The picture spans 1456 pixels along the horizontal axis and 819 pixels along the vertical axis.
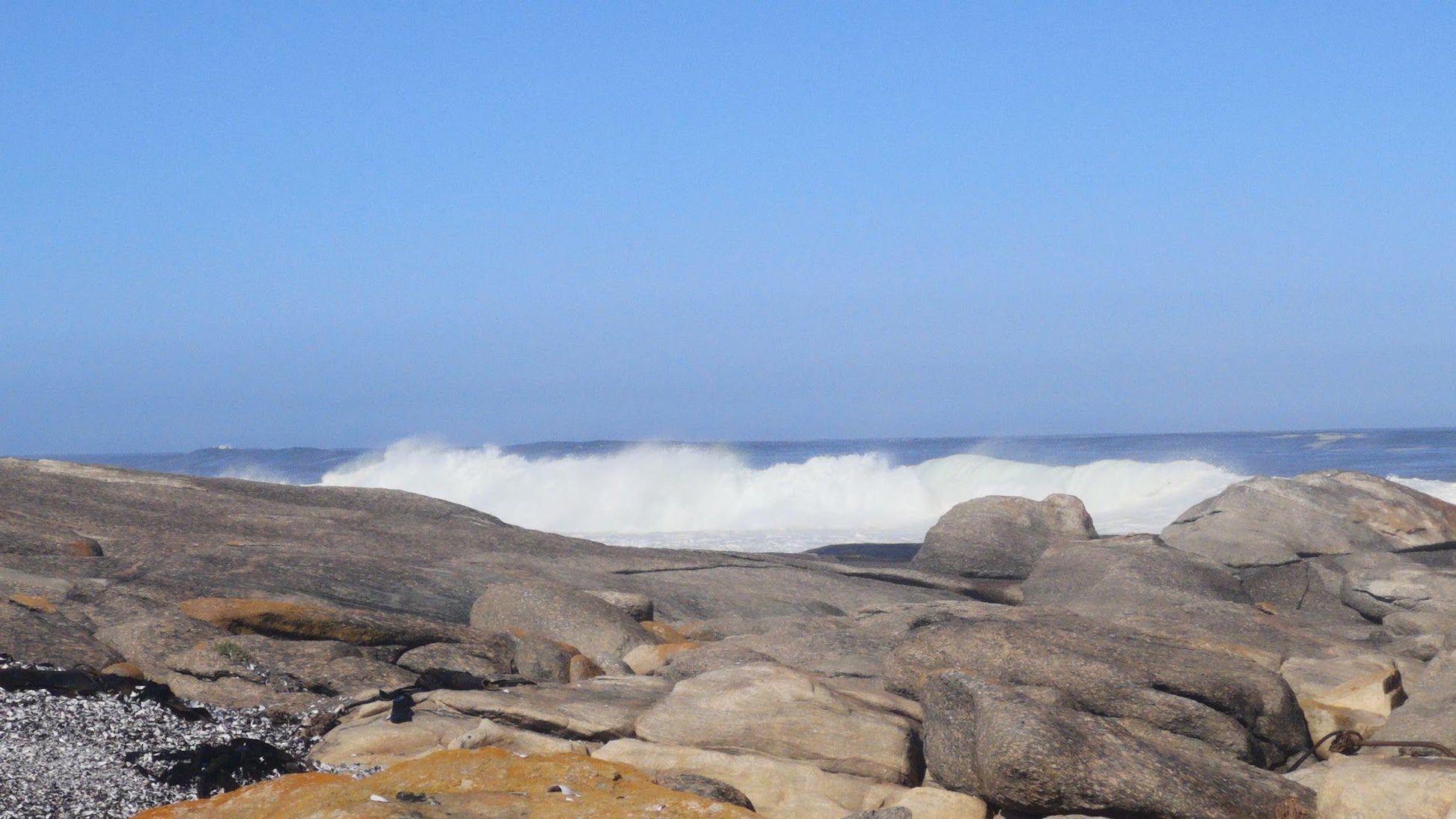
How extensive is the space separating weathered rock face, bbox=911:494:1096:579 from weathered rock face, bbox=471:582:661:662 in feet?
27.4

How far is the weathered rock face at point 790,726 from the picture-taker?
7.46 metres

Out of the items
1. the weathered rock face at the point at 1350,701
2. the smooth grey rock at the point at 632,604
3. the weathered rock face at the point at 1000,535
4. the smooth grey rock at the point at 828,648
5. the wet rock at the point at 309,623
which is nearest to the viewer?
the weathered rock face at the point at 1350,701

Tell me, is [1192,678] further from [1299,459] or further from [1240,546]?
[1299,459]

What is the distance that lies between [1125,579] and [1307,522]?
4.57m

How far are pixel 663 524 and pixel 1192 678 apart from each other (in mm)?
28325

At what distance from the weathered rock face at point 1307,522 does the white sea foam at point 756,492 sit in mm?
12874

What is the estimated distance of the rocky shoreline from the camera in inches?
260

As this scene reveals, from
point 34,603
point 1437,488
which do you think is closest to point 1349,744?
point 34,603

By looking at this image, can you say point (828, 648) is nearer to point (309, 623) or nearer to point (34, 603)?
point (309, 623)

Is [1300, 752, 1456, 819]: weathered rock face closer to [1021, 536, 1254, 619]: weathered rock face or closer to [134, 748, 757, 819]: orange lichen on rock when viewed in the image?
[134, 748, 757, 819]: orange lichen on rock

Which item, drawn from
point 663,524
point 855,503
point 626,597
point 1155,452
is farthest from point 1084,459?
point 626,597

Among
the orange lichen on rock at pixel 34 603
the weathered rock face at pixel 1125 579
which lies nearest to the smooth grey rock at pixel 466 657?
the orange lichen on rock at pixel 34 603

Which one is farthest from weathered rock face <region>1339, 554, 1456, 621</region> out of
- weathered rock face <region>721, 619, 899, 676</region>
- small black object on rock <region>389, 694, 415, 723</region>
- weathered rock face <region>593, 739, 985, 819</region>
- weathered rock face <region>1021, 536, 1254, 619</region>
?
small black object on rock <region>389, 694, 415, 723</region>

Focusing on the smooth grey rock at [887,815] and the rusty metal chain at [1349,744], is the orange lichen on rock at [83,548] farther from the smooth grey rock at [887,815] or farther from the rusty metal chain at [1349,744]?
the rusty metal chain at [1349,744]
